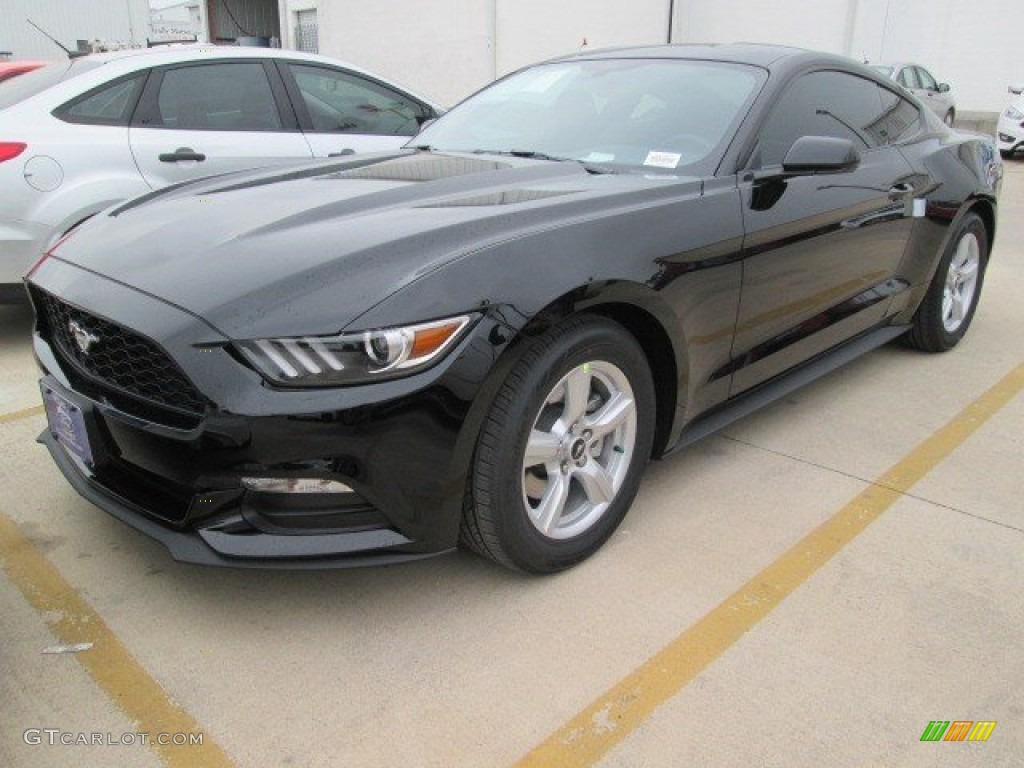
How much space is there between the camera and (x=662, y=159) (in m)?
3.07

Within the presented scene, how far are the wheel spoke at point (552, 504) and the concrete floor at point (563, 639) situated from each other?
0.71 ft

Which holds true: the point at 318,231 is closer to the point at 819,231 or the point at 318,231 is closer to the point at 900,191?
the point at 819,231

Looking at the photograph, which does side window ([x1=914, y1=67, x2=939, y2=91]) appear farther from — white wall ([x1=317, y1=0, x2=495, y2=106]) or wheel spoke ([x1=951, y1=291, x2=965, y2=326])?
wheel spoke ([x1=951, y1=291, x2=965, y2=326])

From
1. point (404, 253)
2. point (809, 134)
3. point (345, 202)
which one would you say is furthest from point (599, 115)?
point (404, 253)

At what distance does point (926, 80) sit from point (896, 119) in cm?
1472

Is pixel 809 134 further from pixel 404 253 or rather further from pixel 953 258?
pixel 404 253

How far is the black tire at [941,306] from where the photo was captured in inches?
177

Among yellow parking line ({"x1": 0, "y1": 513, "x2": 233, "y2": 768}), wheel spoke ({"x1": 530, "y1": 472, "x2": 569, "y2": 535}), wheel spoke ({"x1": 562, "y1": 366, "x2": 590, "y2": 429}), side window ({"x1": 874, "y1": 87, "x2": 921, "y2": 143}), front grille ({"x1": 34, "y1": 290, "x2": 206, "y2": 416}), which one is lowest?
yellow parking line ({"x1": 0, "y1": 513, "x2": 233, "y2": 768})

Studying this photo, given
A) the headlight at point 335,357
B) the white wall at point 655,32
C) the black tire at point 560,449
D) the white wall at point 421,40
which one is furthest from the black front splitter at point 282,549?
the white wall at point 421,40

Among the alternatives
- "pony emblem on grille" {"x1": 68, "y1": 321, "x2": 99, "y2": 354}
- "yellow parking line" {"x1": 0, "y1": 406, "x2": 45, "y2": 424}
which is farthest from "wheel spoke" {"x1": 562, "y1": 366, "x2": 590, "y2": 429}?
"yellow parking line" {"x1": 0, "y1": 406, "x2": 45, "y2": 424}

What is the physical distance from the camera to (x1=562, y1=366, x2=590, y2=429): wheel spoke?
8.14 ft

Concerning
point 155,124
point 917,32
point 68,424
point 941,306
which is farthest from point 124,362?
point 917,32

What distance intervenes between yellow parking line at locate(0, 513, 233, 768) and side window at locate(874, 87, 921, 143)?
3.70 meters

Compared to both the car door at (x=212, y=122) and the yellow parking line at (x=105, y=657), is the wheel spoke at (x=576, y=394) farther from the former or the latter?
the car door at (x=212, y=122)
